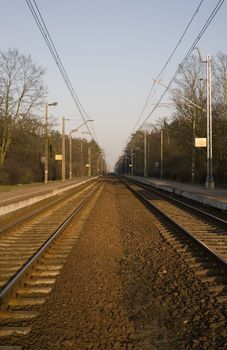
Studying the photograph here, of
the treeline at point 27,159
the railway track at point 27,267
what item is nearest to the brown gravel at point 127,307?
the railway track at point 27,267

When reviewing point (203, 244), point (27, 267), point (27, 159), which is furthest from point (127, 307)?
point (27, 159)

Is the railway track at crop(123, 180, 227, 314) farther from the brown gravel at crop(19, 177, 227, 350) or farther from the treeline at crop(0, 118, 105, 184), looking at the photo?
the treeline at crop(0, 118, 105, 184)

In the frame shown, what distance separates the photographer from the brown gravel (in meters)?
5.15

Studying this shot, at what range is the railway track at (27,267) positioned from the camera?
587cm

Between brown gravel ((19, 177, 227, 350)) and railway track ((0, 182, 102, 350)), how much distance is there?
0.19 meters

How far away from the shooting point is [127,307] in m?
6.45

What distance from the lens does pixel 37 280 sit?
7945mm

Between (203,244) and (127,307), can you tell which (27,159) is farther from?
(127,307)

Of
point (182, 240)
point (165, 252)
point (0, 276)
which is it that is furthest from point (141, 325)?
point (182, 240)

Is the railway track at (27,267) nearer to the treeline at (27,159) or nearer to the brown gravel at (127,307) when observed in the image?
the brown gravel at (127,307)

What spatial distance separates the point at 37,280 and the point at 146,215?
12.3m

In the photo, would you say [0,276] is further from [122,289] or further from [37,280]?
[122,289]

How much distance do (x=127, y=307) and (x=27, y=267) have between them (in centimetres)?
250

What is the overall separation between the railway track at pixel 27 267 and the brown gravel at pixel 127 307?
19cm
